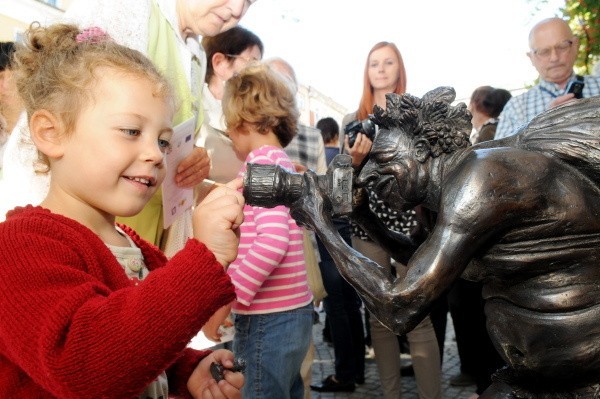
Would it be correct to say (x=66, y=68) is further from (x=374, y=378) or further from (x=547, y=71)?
(x=374, y=378)

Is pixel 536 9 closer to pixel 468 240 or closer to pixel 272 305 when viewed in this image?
pixel 272 305

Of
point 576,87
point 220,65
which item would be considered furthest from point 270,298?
point 576,87

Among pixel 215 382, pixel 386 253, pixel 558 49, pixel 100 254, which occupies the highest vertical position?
pixel 558 49

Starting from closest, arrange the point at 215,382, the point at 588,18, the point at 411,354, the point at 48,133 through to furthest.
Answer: the point at 48,133, the point at 215,382, the point at 411,354, the point at 588,18

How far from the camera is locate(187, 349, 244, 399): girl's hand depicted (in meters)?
1.64

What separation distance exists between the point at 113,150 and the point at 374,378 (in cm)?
426

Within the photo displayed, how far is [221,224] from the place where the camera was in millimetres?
1455

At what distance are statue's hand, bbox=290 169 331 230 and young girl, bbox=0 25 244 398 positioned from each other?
16 centimetres

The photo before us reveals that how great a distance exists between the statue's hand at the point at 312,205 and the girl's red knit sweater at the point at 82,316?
274 mm

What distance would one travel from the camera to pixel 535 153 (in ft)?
4.53

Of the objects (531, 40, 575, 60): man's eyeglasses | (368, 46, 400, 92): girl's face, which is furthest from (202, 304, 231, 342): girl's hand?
(531, 40, 575, 60): man's eyeglasses

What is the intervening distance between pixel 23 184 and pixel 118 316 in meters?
0.87

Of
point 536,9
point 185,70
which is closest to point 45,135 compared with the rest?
point 185,70

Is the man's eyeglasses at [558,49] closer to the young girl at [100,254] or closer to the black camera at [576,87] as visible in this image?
the black camera at [576,87]
